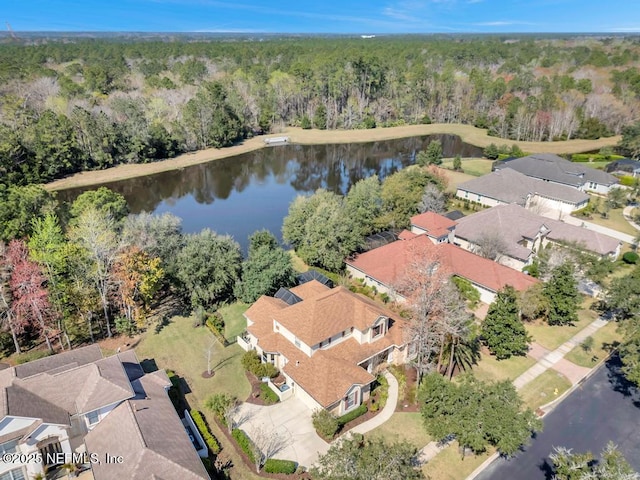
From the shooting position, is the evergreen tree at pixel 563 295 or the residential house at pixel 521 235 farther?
the residential house at pixel 521 235

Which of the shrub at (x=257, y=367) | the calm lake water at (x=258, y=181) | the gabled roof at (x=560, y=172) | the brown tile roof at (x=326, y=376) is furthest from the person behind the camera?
the gabled roof at (x=560, y=172)

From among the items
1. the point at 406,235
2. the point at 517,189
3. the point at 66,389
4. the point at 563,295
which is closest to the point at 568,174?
the point at 517,189

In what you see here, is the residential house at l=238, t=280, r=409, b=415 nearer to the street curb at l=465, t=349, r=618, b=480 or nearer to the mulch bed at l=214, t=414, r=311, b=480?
the mulch bed at l=214, t=414, r=311, b=480

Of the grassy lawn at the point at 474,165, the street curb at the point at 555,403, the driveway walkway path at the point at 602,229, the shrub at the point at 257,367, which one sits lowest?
the street curb at the point at 555,403

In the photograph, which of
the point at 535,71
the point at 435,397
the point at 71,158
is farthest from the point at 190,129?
the point at 535,71

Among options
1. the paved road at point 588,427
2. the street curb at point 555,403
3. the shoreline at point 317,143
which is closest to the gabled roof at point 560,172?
the shoreline at point 317,143

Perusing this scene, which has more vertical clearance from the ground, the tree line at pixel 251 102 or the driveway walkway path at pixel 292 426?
the tree line at pixel 251 102

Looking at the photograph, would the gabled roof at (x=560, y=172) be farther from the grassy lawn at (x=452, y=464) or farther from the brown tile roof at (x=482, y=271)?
the grassy lawn at (x=452, y=464)

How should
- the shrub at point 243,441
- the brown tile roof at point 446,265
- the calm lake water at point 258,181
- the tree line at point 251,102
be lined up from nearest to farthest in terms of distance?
the shrub at point 243,441, the brown tile roof at point 446,265, the calm lake water at point 258,181, the tree line at point 251,102
